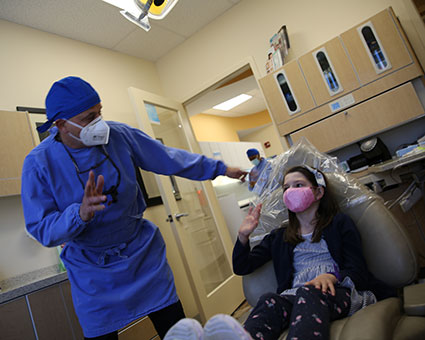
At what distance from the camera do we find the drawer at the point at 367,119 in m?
2.41

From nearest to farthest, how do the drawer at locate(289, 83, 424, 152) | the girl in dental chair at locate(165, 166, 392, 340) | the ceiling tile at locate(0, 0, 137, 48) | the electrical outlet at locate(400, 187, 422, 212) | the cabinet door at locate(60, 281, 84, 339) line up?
the girl in dental chair at locate(165, 166, 392, 340) < the cabinet door at locate(60, 281, 84, 339) < the electrical outlet at locate(400, 187, 422, 212) < the drawer at locate(289, 83, 424, 152) < the ceiling tile at locate(0, 0, 137, 48)

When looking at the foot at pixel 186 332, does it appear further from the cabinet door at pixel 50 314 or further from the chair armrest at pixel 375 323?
the cabinet door at pixel 50 314

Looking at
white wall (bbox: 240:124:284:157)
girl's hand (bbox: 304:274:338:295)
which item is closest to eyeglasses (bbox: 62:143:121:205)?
girl's hand (bbox: 304:274:338:295)

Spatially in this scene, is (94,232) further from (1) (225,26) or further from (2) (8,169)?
(1) (225,26)

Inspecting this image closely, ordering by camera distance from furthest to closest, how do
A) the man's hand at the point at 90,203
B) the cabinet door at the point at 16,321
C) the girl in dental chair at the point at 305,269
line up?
the cabinet door at the point at 16,321 → the man's hand at the point at 90,203 → the girl in dental chair at the point at 305,269

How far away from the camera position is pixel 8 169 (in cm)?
197

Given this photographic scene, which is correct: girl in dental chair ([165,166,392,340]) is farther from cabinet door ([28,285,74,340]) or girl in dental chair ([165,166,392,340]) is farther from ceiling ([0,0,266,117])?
ceiling ([0,0,266,117])


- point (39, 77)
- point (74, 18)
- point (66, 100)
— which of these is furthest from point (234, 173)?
point (74, 18)

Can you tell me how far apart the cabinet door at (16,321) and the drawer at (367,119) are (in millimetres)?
2291

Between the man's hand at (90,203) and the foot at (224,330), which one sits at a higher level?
the man's hand at (90,203)

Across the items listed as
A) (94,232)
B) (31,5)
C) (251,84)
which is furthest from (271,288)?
(251,84)

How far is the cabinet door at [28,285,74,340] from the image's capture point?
5.42 ft

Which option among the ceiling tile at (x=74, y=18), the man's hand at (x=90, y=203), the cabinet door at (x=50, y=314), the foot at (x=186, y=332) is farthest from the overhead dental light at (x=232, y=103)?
the foot at (x=186, y=332)

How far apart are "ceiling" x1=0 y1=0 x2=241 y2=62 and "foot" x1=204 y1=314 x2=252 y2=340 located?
2.73m
